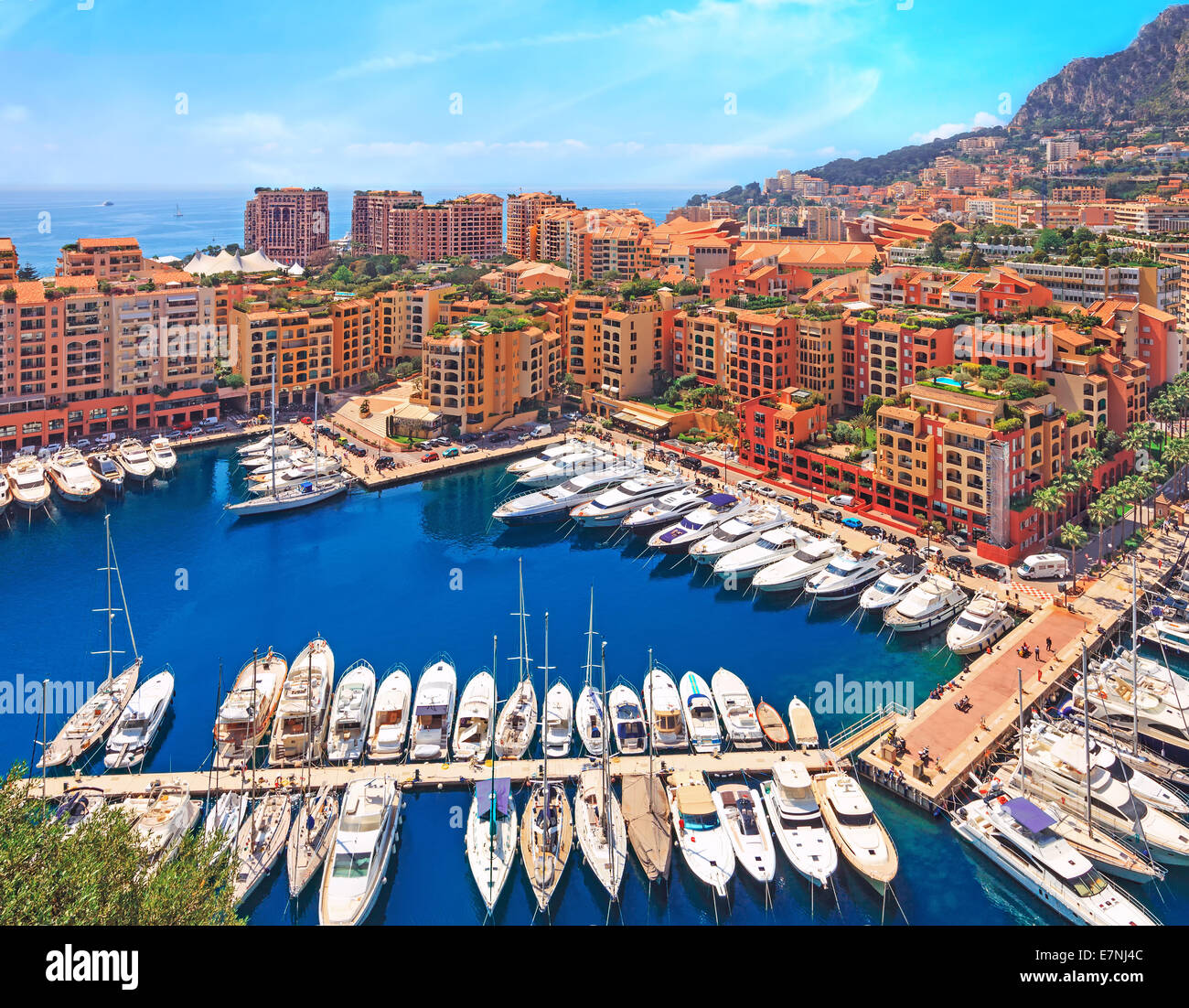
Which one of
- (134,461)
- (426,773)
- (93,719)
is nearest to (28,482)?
(134,461)

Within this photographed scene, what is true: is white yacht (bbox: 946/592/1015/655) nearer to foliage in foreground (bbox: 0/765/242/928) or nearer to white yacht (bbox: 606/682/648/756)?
white yacht (bbox: 606/682/648/756)

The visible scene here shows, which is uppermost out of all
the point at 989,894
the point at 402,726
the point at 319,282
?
the point at 319,282

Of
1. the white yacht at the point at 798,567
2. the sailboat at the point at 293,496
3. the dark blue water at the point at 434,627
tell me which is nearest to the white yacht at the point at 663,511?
the dark blue water at the point at 434,627

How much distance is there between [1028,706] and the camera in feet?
75.0

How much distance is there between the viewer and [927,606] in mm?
28062

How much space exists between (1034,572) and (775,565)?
8.61 meters

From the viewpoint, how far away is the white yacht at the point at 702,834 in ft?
57.1

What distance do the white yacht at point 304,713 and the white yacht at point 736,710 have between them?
391 inches

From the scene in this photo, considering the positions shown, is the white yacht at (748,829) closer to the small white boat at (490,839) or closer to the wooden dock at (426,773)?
the wooden dock at (426,773)

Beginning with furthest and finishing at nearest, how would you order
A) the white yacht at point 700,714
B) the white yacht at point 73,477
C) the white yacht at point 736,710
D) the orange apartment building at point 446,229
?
the orange apartment building at point 446,229
the white yacht at point 73,477
the white yacht at point 736,710
the white yacht at point 700,714
